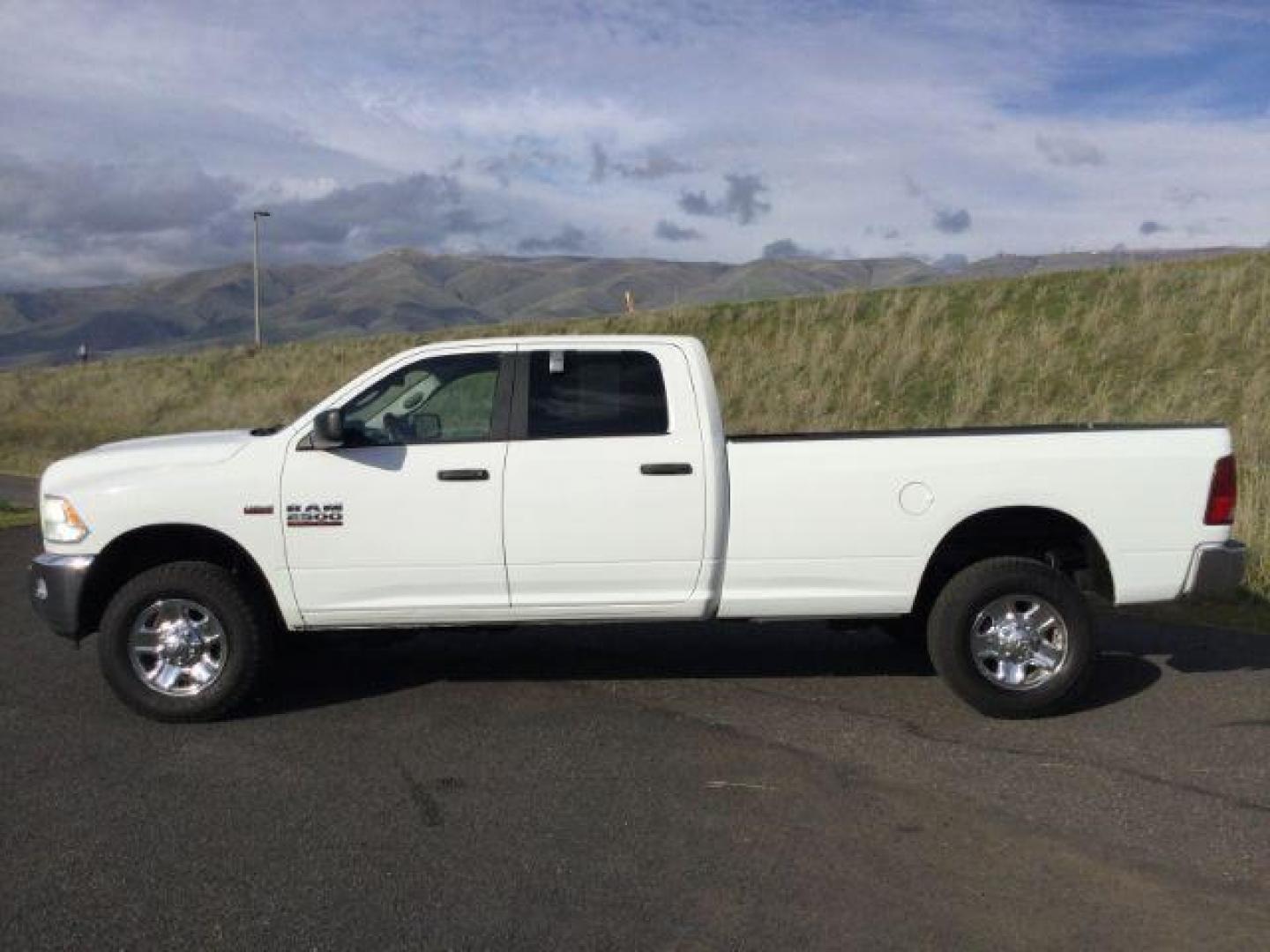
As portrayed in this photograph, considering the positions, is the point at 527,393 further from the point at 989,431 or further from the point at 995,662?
the point at 995,662

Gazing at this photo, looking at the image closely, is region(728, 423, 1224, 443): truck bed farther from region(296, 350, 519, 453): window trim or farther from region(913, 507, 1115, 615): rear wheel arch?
region(296, 350, 519, 453): window trim

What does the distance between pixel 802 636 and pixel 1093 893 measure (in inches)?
165

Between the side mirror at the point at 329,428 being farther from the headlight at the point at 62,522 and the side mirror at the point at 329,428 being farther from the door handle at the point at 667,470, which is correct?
the door handle at the point at 667,470

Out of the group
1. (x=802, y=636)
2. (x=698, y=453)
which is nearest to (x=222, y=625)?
(x=698, y=453)

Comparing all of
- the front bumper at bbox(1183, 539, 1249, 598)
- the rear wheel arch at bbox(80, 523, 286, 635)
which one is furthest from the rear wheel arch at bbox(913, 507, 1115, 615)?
the rear wheel arch at bbox(80, 523, 286, 635)

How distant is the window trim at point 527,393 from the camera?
6.84m

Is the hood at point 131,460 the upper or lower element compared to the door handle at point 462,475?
upper

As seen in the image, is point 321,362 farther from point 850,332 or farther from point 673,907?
point 673,907

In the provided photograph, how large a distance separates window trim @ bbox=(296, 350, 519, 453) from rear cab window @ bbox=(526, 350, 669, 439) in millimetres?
104

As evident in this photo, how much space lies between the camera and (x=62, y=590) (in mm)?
6703

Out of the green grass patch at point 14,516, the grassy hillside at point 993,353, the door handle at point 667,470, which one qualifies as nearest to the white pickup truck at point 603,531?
the door handle at point 667,470

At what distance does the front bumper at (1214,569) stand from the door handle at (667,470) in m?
2.55

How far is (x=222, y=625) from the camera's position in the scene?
22.1ft

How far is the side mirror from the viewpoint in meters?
6.57
